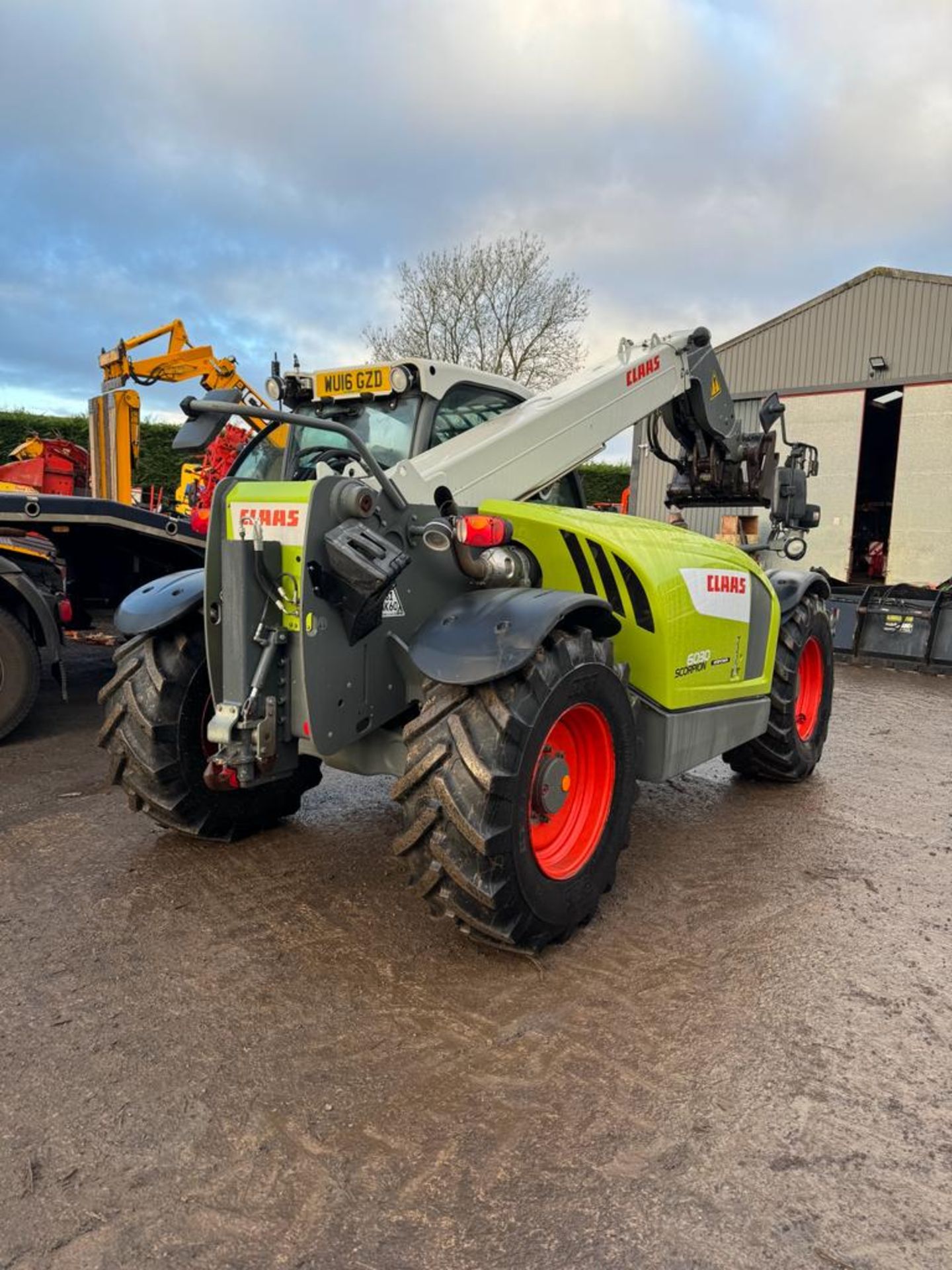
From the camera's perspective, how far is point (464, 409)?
3848 mm

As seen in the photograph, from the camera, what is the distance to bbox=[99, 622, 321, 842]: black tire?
11.9 ft

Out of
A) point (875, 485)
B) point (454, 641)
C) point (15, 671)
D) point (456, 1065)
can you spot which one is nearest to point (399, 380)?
point (454, 641)

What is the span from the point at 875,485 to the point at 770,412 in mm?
16679

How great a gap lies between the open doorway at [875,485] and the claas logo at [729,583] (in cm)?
1298

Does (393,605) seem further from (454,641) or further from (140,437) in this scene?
(140,437)

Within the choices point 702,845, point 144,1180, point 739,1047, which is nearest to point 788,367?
point 702,845

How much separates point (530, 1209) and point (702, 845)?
2527 mm

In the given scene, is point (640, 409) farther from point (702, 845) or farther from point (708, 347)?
point (702, 845)

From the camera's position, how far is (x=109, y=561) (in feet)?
23.8

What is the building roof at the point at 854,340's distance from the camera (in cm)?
1457

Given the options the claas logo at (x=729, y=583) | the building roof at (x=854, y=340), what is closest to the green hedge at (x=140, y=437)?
the building roof at (x=854, y=340)

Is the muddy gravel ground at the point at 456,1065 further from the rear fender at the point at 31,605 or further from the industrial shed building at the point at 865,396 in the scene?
the industrial shed building at the point at 865,396

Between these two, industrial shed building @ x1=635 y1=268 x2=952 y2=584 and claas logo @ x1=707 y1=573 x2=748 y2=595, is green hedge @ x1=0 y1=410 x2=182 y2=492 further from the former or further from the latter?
claas logo @ x1=707 y1=573 x2=748 y2=595

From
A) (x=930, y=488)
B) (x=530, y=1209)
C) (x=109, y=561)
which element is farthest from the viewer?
(x=930, y=488)
